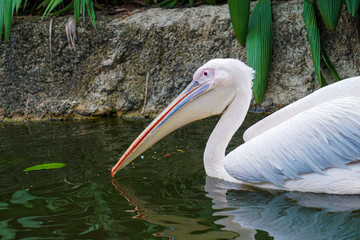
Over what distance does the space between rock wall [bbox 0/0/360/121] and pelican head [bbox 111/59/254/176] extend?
7.65ft

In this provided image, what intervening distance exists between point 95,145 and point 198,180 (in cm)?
132

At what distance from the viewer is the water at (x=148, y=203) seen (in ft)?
7.20

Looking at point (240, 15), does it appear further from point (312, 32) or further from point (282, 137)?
point (282, 137)

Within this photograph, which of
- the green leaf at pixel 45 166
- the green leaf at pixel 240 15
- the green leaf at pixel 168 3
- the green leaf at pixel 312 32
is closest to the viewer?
the green leaf at pixel 45 166

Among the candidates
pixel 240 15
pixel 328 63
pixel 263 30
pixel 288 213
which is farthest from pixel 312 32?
pixel 288 213

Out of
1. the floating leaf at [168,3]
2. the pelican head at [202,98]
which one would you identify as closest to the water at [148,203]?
the pelican head at [202,98]

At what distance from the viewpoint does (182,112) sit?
3072mm

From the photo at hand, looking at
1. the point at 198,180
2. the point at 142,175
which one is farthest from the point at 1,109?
the point at 198,180

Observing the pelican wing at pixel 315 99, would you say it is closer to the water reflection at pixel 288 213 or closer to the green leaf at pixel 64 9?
the water reflection at pixel 288 213

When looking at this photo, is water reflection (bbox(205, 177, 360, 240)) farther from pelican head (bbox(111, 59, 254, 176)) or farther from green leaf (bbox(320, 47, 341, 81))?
green leaf (bbox(320, 47, 341, 81))

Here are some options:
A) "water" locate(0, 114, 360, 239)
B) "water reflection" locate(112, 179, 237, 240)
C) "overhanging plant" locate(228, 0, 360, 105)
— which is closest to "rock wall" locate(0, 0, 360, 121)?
"overhanging plant" locate(228, 0, 360, 105)

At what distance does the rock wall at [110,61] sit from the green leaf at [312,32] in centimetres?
41

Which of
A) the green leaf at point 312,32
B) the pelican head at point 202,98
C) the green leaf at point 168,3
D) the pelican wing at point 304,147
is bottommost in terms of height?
the pelican wing at point 304,147

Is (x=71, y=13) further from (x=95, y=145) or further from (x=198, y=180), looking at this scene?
(x=198, y=180)
